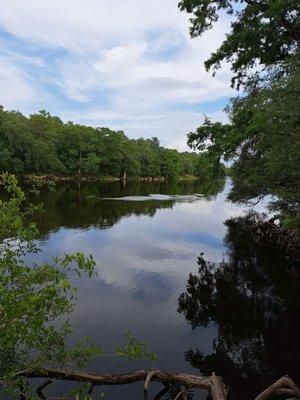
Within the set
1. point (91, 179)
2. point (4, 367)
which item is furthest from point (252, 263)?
point (91, 179)

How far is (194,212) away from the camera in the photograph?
53.2 m

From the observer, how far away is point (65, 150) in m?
98.2

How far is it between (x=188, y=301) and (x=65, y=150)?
85234mm

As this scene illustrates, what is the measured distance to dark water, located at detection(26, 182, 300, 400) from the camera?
12984 millimetres

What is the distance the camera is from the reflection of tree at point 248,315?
12578mm

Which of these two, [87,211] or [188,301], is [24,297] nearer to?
[188,301]

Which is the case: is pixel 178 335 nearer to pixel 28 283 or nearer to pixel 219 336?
pixel 219 336

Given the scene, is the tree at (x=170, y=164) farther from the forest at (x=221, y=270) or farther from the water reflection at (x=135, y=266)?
the forest at (x=221, y=270)

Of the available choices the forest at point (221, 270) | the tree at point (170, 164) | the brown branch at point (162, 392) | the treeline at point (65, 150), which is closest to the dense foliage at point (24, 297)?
the forest at point (221, 270)

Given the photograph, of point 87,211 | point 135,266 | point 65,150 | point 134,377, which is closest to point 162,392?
point 134,377

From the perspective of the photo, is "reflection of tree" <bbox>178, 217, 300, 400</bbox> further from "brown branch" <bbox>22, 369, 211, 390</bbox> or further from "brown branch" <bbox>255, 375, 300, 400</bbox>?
"brown branch" <bbox>255, 375, 300, 400</bbox>

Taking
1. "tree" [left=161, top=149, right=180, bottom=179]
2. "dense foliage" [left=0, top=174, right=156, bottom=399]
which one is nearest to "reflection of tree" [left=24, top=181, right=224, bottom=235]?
"dense foliage" [left=0, top=174, right=156, bottom=399]

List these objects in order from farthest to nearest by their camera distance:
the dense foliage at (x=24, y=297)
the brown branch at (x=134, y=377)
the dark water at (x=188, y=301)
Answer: the dark water at (x=188, y=301) < the brown branch at (x=134, y=377) < the dense foliage at (x=24, y=297)

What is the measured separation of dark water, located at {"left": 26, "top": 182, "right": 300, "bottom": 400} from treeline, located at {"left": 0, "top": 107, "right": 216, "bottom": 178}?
43.3m
